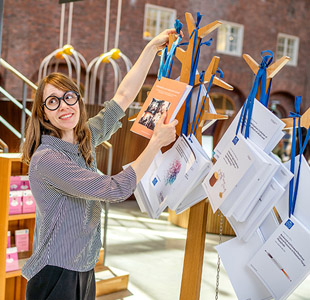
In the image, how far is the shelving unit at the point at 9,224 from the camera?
2.73 meters

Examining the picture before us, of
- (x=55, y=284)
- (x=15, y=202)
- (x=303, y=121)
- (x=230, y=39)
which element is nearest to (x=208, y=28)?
(x=303, y=121)

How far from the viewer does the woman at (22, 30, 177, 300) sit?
1.41 meters

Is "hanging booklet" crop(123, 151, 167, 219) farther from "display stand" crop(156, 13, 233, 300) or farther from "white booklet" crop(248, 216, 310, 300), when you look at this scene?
"white booklet" crop(248, 216, 310, 300)

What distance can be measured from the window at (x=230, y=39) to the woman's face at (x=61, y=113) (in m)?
12.5

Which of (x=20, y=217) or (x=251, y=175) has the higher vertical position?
(x=251, y=175)

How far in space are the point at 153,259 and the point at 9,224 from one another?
7.19 ft

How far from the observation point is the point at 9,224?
301 centimetres

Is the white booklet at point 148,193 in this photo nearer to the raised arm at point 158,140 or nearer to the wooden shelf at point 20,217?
the raised arm at point 158,140

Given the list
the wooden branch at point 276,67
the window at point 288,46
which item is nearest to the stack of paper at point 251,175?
the wooden branch at point 276,67

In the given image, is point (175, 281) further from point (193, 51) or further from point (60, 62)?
point (60, 62)

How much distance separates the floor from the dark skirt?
7.13 feet

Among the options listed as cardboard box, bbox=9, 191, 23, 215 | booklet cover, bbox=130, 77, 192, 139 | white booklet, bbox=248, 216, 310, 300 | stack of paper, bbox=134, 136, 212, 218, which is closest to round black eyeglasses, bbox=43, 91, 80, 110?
booklet cover, bbox=130, 77, 192, 139

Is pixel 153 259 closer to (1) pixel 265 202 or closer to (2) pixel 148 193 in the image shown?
(2) pixel 148 193

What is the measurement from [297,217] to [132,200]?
7397 mm
